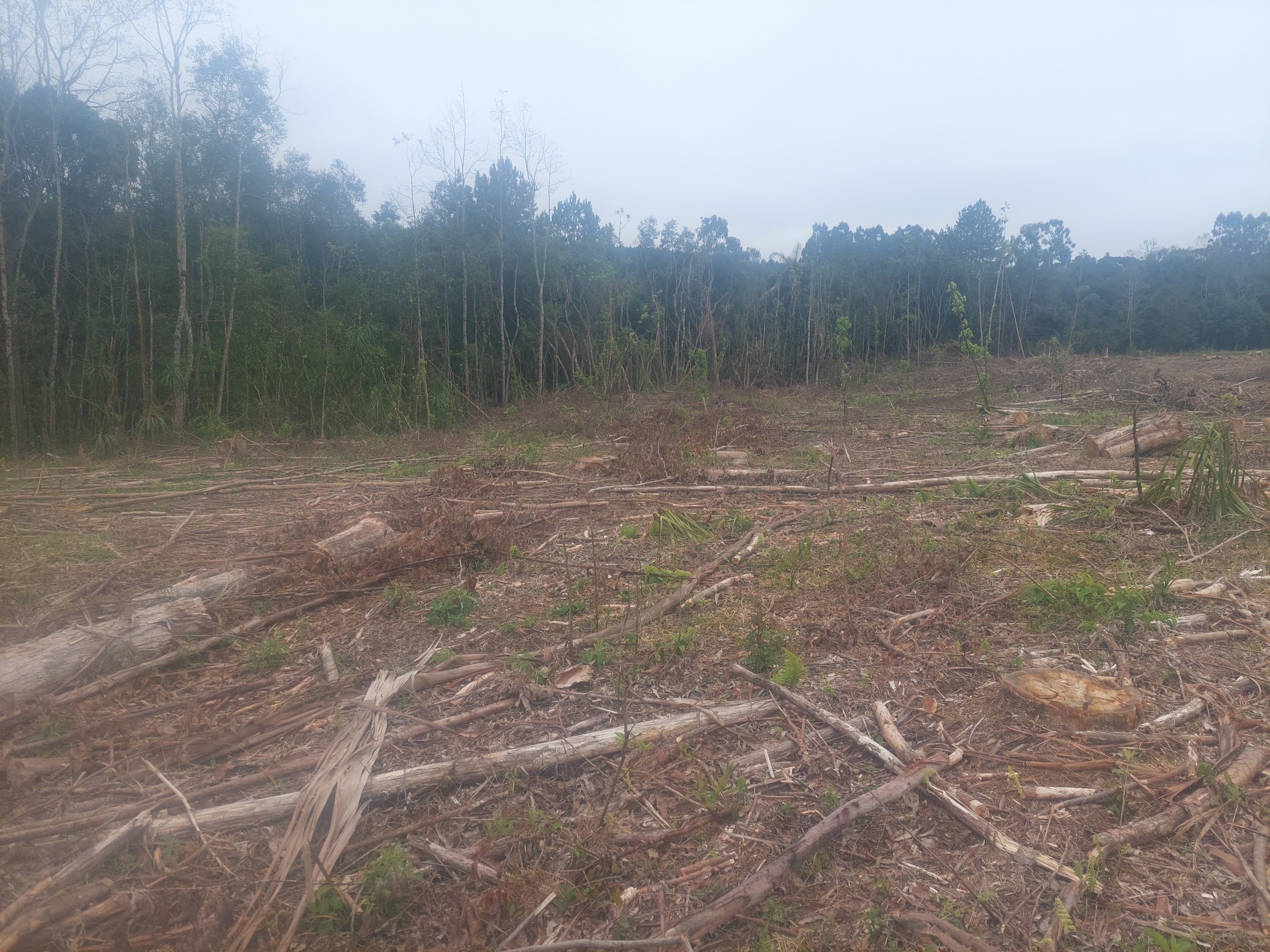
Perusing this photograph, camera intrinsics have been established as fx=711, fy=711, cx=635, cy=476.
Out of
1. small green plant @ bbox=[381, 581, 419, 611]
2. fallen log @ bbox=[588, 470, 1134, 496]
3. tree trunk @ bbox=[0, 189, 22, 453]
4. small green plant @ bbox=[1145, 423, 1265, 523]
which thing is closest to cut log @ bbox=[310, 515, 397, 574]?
small green plant @ bbox=[381, 581, 419, 611]

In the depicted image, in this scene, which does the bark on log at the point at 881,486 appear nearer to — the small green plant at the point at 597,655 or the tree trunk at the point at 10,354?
the small green plant at the point at 597,655

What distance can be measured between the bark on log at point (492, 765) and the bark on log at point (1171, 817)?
Result: 1125 millimetres

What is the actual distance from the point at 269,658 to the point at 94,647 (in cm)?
79

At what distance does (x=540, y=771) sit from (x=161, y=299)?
56.7 feet

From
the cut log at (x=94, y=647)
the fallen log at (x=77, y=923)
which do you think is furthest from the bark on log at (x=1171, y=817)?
the cut log at (x=94, y=647)

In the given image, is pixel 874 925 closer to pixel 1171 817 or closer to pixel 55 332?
pixel 1171 817

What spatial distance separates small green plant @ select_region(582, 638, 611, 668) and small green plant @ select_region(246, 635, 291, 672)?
4.91ft

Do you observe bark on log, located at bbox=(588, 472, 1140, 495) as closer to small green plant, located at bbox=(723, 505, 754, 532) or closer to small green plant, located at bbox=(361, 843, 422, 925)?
small green plant, located at bbox=(723, 505, 754, 532)

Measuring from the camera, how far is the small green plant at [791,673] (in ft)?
9.50

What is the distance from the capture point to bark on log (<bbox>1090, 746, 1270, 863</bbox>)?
2.00m

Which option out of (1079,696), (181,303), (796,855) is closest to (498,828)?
(796,855)

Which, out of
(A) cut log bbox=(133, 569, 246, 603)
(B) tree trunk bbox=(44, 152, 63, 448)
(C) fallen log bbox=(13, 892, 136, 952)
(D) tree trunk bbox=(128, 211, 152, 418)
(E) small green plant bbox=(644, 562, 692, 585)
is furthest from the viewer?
(D) tree trunk bbox=(128, 211, 152, 418)

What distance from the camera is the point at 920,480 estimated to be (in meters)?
6.57

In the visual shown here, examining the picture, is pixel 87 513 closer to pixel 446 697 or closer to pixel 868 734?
pixel 446 697
